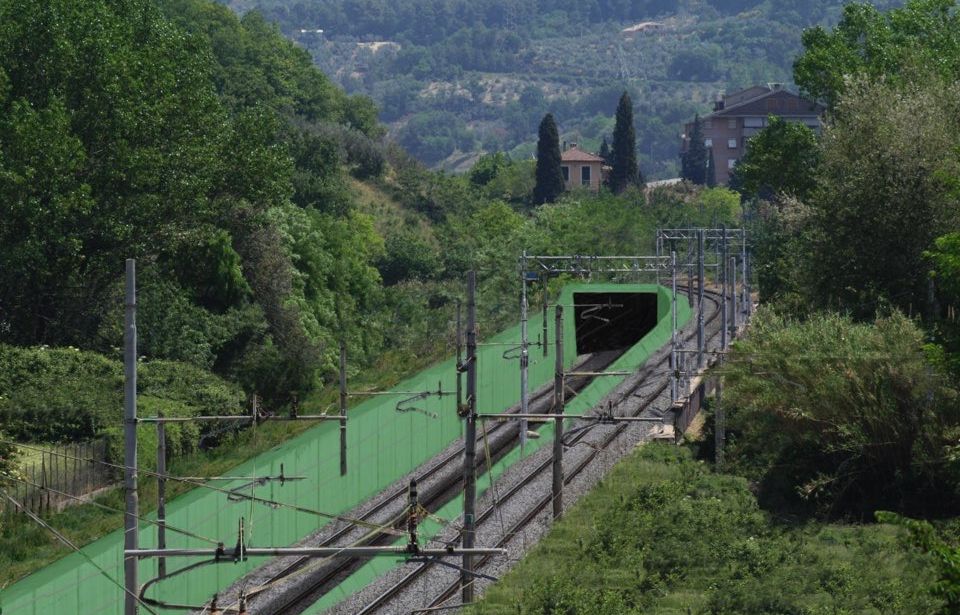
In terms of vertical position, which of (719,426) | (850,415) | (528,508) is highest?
(850,415)

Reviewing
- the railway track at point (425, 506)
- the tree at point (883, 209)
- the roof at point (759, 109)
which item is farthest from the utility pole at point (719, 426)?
the roof at point (759, 109)

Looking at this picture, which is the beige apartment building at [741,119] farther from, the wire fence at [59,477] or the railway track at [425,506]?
the wire fence at [59,477]

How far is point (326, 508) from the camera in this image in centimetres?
3984

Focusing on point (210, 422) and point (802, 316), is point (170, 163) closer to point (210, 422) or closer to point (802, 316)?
point (210, 422)

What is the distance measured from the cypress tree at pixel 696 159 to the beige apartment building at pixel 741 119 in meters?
4.21

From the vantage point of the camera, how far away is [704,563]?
31.1 meters

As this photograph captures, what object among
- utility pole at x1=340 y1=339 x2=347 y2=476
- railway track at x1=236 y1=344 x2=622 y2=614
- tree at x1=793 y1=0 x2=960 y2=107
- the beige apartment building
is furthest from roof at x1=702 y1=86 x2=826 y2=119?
utility pole at x1=340 y1=339 x2=347 y2=476

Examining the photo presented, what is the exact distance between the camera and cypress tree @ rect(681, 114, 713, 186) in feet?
604

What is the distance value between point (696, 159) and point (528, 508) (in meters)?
147

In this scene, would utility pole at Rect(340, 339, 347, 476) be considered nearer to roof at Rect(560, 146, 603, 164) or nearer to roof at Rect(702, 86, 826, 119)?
roof at Rect(560, 146, 603, 164)

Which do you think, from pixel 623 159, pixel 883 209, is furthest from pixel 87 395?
pixel 623 159

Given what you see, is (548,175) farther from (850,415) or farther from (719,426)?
(850,415)

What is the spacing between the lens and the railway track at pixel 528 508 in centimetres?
3355

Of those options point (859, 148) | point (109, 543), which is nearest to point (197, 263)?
point (859, 148)
